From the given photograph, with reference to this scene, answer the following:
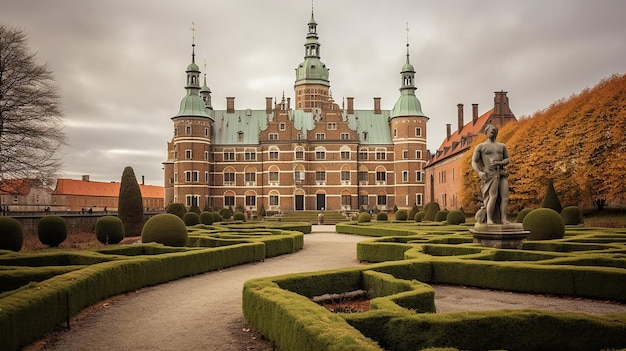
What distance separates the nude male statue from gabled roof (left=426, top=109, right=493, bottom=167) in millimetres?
34505

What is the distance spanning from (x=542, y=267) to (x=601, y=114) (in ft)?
86.4

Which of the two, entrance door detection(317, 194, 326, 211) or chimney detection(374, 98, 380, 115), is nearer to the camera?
entrance door detection(317, 194, 326, 211)

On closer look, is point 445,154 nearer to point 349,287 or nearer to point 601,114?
point 601,114

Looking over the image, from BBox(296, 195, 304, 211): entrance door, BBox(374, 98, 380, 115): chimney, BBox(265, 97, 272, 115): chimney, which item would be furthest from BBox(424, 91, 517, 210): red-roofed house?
BBox(265, 97, 272, 115): chimney

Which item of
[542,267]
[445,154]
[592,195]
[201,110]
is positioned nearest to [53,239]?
[542,267]

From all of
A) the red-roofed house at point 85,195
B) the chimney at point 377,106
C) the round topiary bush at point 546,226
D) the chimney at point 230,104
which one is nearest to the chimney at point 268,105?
the chimney at point 230,104

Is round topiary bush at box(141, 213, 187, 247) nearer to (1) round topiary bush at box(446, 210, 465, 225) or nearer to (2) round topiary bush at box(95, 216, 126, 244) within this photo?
(2) round topiary bush at box(95, 216, 126, 244)

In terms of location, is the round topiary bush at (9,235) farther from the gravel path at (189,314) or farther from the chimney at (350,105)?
the chimney at (350,105)

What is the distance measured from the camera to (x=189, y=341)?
7316 millimetres

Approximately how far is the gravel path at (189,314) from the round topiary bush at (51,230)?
10.0 metres

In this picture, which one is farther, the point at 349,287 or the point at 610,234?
the point at 610,234

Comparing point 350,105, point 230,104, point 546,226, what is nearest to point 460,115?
point 350,105

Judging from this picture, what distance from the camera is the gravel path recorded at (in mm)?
7285

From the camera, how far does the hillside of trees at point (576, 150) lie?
99.8 ft
